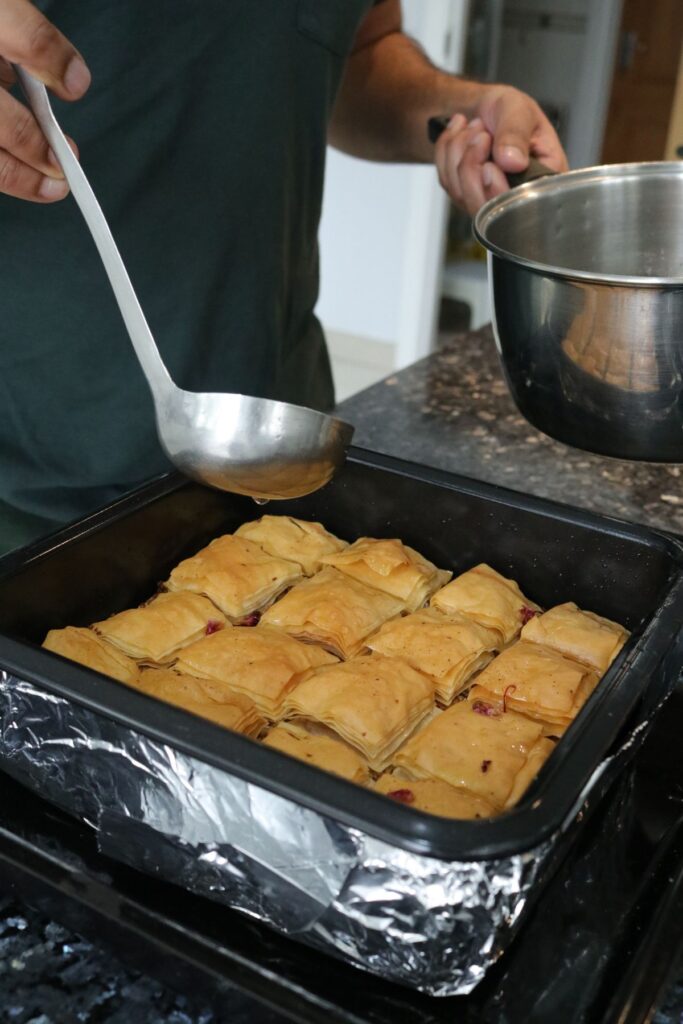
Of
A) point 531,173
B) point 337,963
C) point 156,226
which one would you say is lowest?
point 337,963

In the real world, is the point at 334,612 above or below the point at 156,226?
below

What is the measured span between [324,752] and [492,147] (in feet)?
2.86

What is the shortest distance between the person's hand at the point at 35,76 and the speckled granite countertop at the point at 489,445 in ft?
1.86

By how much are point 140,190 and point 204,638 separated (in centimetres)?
64

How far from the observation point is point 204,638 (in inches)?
35.1

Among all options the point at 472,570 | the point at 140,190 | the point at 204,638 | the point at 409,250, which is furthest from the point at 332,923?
the point at 409,250

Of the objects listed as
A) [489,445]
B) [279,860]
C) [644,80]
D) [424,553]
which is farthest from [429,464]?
[644,80]

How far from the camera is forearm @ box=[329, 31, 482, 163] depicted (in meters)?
1.71

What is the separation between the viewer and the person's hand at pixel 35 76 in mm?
737

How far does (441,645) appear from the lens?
876 mm

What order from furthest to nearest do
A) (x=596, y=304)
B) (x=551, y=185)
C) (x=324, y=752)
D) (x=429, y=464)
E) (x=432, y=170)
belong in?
(x=432, y=170), (x=429, y=464), (x=551, y=185), (x=596, y=304), (x=324, y=752)

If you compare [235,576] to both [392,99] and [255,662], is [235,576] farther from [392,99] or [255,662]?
[392,99]

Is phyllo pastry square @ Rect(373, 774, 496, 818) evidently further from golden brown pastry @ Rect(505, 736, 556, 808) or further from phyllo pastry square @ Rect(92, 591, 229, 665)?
phyllo pastry square @ Rect(92, 591, 229, 665)

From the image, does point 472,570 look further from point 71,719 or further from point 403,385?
point 403,385
